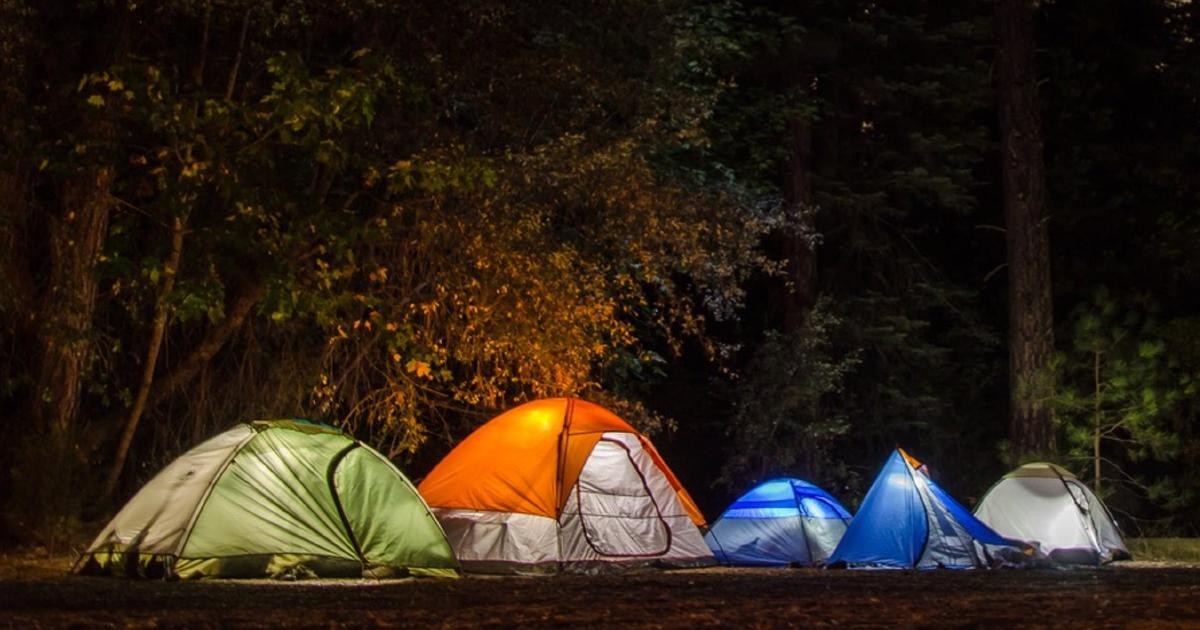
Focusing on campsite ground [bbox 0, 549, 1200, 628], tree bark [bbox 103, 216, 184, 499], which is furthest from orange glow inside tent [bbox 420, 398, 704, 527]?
tree bark [bbox 103, 216, 184, 499]

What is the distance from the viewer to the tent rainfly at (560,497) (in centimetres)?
1363

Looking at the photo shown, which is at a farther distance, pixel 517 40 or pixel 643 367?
pixel 643 367

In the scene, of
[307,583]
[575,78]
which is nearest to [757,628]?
[307,583]

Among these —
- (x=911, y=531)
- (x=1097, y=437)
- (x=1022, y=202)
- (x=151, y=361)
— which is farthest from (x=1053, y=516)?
Result: (x=151, y=361)

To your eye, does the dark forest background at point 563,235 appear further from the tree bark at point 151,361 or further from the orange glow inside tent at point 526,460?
the orange glow inside tent at point 526,460

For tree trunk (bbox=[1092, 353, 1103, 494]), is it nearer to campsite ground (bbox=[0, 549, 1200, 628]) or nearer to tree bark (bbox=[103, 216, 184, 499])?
campsite ground (bbox=[0, 549, 1200, 628])

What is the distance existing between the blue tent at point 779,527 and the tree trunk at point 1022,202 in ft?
20.5

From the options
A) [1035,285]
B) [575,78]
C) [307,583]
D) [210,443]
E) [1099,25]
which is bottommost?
[307,583]

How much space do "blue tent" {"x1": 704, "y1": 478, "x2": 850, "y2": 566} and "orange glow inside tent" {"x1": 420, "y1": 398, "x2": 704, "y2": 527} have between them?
6.42ft

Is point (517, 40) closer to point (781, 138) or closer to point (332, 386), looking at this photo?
point (332, 386)

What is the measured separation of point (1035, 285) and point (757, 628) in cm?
1540

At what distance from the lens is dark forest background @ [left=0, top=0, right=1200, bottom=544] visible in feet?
45.9

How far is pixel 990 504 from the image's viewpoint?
17125 mm

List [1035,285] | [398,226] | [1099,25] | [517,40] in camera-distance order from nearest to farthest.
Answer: [398,226] < [517,40] < [1035,285] < [1099,25]
